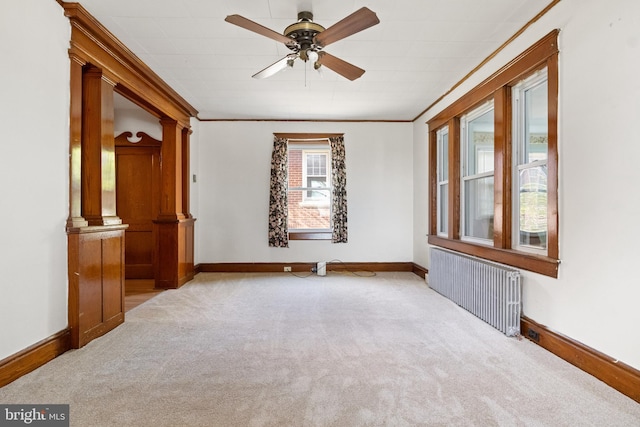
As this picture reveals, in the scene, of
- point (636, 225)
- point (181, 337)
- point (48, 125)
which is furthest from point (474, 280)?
point (48, 125)

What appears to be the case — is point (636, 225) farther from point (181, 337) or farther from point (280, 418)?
point (181, 337)

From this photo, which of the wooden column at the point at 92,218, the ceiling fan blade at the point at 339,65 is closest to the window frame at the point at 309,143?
the ceiling fan blade at the point at 339,65

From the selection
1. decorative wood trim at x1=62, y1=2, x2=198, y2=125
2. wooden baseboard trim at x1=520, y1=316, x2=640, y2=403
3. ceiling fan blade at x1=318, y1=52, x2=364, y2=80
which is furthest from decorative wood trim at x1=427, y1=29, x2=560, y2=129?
decorative wood trim at x1=62, y1=2, x2=198, y2=125

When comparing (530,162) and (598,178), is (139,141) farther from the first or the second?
(598,178)

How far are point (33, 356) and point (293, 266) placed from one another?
3.99m

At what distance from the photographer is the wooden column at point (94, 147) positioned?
3021mm

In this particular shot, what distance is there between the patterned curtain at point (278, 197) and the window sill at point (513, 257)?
2.71 m

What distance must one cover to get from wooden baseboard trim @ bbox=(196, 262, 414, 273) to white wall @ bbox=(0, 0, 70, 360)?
3342 millimetres

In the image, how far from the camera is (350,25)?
7.78ft

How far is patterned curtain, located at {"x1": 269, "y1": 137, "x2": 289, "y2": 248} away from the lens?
235 inches

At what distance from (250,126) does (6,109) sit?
4065mm

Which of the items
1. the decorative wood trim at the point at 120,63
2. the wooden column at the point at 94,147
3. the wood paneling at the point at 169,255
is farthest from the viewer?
the wood paneling at the point at 169,255

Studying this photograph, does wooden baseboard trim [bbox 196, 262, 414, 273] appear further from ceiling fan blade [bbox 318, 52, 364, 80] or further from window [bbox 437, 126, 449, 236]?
ceiling fan blade [bbox 318, 52, 364, 80]

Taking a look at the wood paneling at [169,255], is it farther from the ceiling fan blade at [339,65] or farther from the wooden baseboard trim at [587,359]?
the wooden baseboard trim at [587,359]
